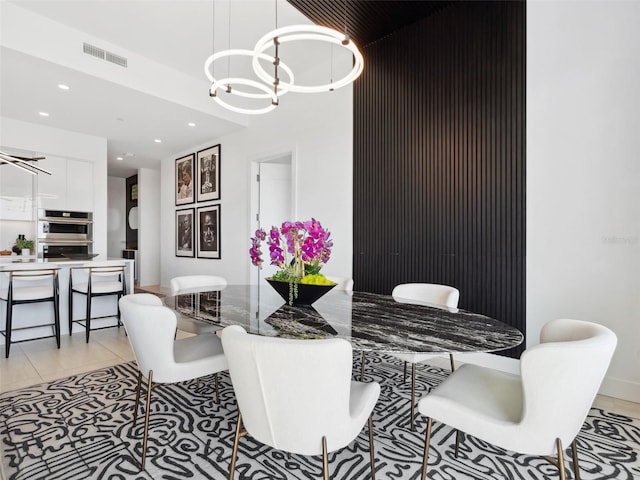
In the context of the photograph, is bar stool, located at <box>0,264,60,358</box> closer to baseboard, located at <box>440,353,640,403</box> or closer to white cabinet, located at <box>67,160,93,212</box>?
white cabinet, located at <box>67,160,93,212</box>

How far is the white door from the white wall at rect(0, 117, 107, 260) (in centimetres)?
277

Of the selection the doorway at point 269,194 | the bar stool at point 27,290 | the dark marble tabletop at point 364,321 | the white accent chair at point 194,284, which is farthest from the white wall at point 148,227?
the dark marble tabletop at point 364,321

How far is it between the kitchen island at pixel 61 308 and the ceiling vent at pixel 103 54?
2292mm

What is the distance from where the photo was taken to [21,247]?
4926 mm

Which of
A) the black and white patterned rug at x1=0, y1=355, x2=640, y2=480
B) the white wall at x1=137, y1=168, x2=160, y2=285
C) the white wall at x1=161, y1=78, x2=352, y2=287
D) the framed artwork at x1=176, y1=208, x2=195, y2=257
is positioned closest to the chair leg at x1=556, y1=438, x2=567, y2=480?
the black and white patterned rug at x1=0, y1=355, x2=640, y2=480

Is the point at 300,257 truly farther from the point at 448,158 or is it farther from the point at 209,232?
the point at 209,232

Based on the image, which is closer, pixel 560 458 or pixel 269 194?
pixel 560 458

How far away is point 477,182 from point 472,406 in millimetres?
2145

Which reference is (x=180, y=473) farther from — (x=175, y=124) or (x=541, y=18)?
(x=175, y=124)

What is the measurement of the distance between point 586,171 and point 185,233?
6192 mm

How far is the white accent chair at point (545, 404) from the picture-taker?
41.7 inches

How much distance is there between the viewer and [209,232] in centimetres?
605

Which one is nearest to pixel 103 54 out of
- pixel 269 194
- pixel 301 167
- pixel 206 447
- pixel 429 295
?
pixel 301 167

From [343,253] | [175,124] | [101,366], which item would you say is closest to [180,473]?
[101,366]
